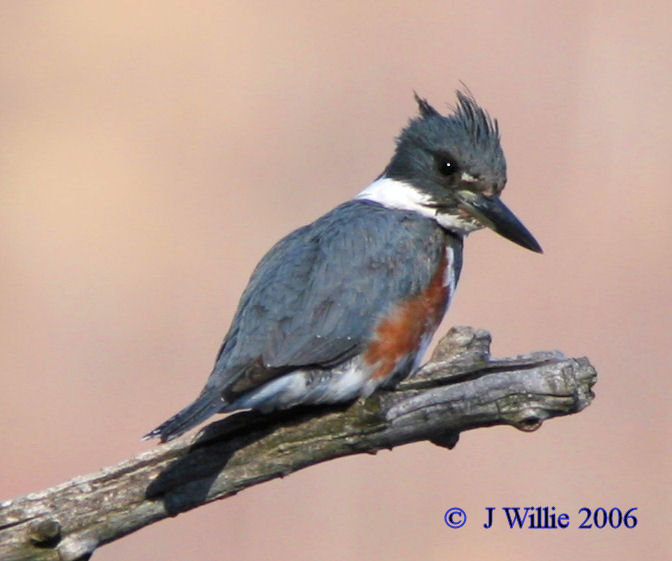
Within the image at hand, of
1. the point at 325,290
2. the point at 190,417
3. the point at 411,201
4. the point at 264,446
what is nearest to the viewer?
the point at 190,417

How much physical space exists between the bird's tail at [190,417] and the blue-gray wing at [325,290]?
5 cm

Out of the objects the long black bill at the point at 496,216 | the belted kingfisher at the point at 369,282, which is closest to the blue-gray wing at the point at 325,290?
the belted kingfisher at the point at 369,282

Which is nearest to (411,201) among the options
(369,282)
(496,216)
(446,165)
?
(446,165)

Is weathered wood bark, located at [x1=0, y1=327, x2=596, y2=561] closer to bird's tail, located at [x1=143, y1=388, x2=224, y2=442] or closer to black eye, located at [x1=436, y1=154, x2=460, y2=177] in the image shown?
bird's tail, located at [x1=143, y1=388, x2=224, y2=442]

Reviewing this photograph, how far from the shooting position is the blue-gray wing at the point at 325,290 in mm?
3438

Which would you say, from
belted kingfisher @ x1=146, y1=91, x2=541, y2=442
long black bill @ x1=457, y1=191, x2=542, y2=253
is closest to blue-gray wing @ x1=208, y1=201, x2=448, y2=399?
belted kingfisher @ x1=146, y1=91, x2=541, y2=442

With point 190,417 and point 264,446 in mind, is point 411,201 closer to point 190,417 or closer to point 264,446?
point 264,446

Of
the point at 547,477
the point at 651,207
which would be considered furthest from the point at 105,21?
the point at 547,477

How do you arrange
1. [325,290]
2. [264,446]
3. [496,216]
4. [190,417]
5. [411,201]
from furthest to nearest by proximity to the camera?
[411,201]
[496,216]
[325,290]
[264,446]
[190,417]

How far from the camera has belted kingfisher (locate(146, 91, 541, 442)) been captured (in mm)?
3438

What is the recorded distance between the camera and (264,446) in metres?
3.39

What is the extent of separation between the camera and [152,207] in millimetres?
7750

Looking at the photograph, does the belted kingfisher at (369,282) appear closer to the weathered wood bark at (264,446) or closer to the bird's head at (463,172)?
the bird's head at (463,172)

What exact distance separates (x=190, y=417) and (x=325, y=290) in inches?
22.2
